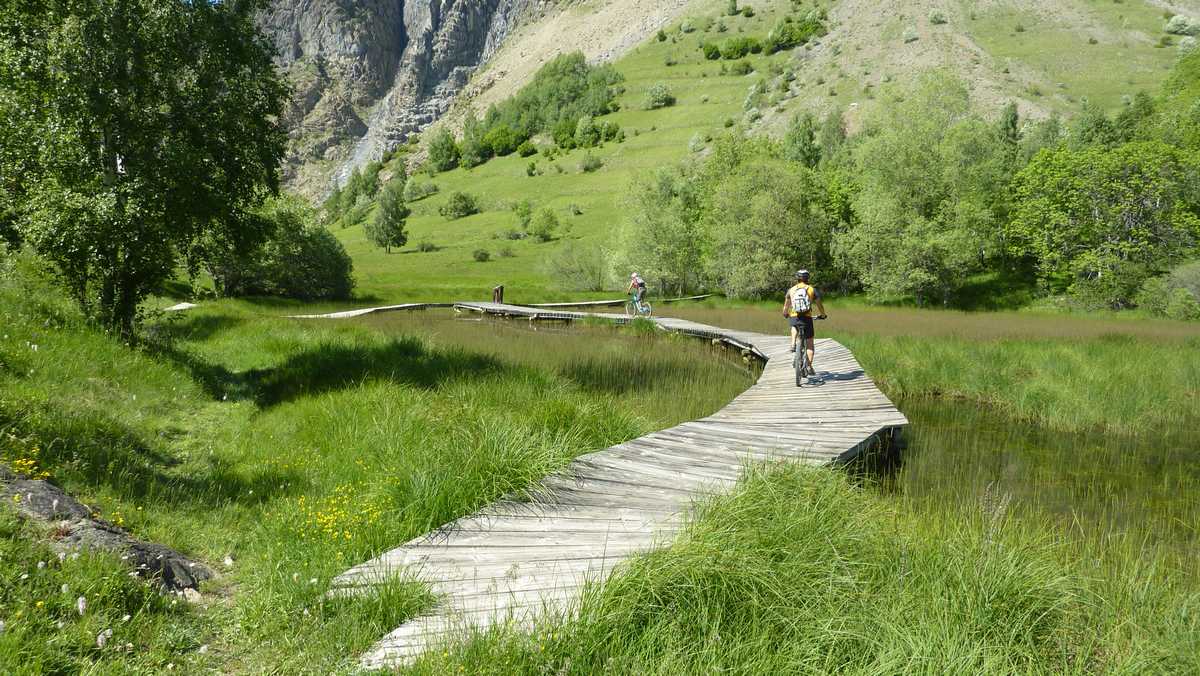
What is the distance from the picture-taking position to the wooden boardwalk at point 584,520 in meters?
3.53

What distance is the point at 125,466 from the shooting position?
5.64 metres

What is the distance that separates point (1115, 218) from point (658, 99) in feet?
350

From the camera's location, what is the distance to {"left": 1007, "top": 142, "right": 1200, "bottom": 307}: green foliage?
29.9 meters

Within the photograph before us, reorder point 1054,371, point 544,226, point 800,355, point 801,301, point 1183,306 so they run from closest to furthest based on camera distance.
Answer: point 801,301 → point 800,355 → point 1054,371 → point 1183,306 → point 544,226

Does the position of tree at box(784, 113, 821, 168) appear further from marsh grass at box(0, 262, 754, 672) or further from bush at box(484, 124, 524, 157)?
bush at box(484, 124, 524, 157)

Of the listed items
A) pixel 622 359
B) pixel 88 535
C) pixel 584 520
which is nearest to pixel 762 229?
pixel 622 359

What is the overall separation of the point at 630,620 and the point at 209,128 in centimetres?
1206

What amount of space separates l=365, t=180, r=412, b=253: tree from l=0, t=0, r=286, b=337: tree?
224 feet

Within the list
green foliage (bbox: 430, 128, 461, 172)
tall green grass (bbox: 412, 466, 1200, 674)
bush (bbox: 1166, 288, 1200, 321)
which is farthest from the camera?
green foliage (bbox: 430, 128, 461, 172)

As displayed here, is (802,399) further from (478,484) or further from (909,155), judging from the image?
(909,155)

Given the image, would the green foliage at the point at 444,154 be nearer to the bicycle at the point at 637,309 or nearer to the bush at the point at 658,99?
the bush at the point at 658,99

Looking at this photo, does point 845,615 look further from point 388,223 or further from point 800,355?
point 388,223

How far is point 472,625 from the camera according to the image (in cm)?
309

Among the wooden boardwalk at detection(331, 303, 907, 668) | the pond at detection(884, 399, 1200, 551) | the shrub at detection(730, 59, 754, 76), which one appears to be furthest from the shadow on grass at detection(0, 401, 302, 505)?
the shrub at detection(730, 59, 754, 76)
